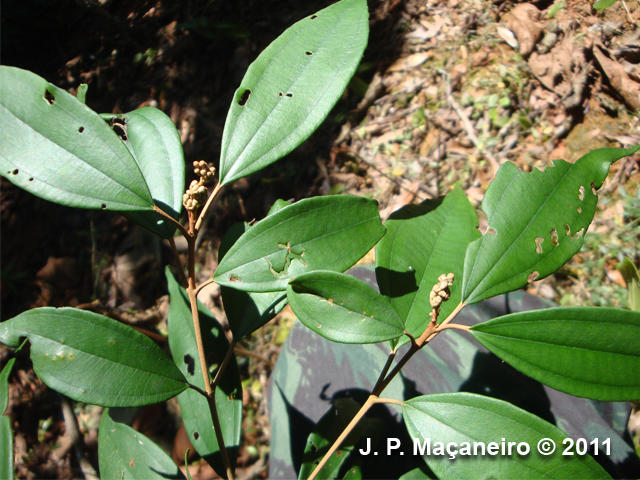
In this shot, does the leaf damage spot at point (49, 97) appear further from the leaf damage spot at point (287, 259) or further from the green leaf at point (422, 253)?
the green leaf at point (422, 253)

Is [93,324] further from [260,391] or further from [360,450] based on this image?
[260,391]

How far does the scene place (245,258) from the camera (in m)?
0.53

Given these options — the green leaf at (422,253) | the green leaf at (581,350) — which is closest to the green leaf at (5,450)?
the green leaf at (422,253)

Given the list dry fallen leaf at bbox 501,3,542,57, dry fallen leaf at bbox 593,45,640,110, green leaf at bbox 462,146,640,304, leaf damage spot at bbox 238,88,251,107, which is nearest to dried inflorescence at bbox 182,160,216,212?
leaf damage spot at bbox 238,88,251,107

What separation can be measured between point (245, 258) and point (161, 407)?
56.9 inches

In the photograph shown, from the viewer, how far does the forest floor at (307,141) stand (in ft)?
4.85

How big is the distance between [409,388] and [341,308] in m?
0.53

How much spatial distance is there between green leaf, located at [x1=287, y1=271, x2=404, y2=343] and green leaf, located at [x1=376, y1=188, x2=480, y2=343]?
0.08 metres

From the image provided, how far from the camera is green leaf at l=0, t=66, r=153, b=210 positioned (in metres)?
0.48

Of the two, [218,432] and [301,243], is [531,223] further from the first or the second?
[218,432]

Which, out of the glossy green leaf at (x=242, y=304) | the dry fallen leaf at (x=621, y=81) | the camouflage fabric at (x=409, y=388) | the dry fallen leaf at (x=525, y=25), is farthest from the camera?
the dry fallen leaf at (x=525, y=25)

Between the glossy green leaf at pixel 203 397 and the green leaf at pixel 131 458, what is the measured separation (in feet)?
0.20

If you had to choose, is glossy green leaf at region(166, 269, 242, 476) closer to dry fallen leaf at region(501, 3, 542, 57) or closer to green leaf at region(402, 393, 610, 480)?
green leaf at region(402, 393, 610, 480)

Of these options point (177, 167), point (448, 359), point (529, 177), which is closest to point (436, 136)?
point (448, 359)
